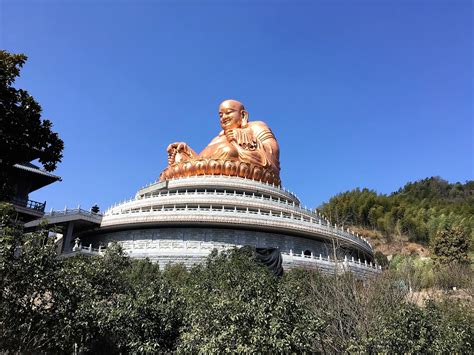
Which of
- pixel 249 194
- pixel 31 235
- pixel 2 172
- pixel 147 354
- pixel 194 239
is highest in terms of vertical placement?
pixel 249 194

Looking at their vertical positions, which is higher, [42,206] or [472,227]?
[472,227]

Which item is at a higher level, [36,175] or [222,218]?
[36,175]

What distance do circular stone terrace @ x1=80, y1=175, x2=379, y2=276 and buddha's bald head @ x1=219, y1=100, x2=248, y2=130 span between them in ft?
34.7

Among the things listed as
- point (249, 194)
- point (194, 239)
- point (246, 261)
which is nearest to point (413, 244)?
point (249, 194)

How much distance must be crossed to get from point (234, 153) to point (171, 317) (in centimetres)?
2733

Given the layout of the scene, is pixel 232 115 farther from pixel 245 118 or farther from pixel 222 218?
pixel 222 218

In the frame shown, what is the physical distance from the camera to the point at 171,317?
411 inches

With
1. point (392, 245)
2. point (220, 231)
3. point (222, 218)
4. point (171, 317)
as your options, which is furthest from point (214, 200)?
point (392, 245)

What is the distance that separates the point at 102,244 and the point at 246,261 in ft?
58.3

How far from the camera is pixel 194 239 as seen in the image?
28.1 metres

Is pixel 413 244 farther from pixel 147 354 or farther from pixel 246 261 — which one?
pixel 147 354

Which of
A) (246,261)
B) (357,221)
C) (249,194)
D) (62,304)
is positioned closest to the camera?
(62,304)

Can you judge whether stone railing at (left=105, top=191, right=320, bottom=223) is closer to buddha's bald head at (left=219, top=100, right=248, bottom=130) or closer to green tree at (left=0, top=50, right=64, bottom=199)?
buddha's bald head at (left=219, top=100, right=248, bottom=130)

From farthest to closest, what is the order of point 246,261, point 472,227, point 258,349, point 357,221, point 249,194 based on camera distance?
point 357,221
point 472,227
point 249,194
point 246,261
point 258,349
